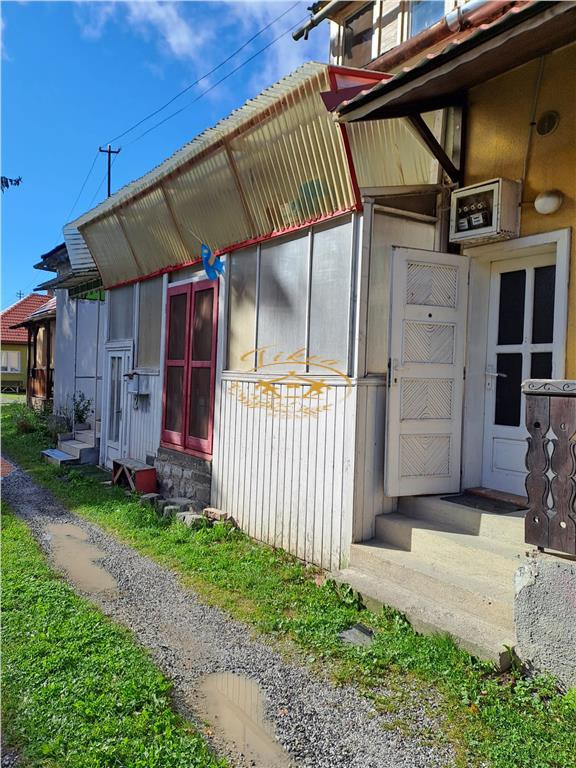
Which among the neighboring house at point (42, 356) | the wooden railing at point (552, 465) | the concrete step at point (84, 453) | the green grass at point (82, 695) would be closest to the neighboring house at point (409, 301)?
the wooden railing at point (552, 465)

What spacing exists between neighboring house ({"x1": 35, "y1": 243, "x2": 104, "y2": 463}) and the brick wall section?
3.29 metres

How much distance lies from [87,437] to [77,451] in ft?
2.26

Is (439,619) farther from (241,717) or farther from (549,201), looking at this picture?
(549,201)

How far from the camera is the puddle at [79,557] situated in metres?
4.95

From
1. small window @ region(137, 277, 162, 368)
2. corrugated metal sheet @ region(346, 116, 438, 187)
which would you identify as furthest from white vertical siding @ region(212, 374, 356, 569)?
small window @ region(137, 277, 162, 368)

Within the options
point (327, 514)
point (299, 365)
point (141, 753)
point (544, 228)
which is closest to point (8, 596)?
point (141, 753)

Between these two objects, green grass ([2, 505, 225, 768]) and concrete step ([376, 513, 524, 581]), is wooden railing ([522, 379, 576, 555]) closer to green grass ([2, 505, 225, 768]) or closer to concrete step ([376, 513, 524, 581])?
concrete step ([376, 513, 524, 581])

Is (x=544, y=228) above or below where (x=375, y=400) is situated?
above

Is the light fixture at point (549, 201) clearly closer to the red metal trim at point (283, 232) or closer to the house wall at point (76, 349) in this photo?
the red metal trim at point (283, 232)

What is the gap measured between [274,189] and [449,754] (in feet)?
16.5

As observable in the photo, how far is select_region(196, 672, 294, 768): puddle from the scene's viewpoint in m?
2.77

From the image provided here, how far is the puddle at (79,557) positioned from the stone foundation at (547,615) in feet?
10.5

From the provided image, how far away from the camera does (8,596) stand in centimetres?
442

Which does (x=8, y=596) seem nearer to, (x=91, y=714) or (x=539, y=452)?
(x=91, y=714)
